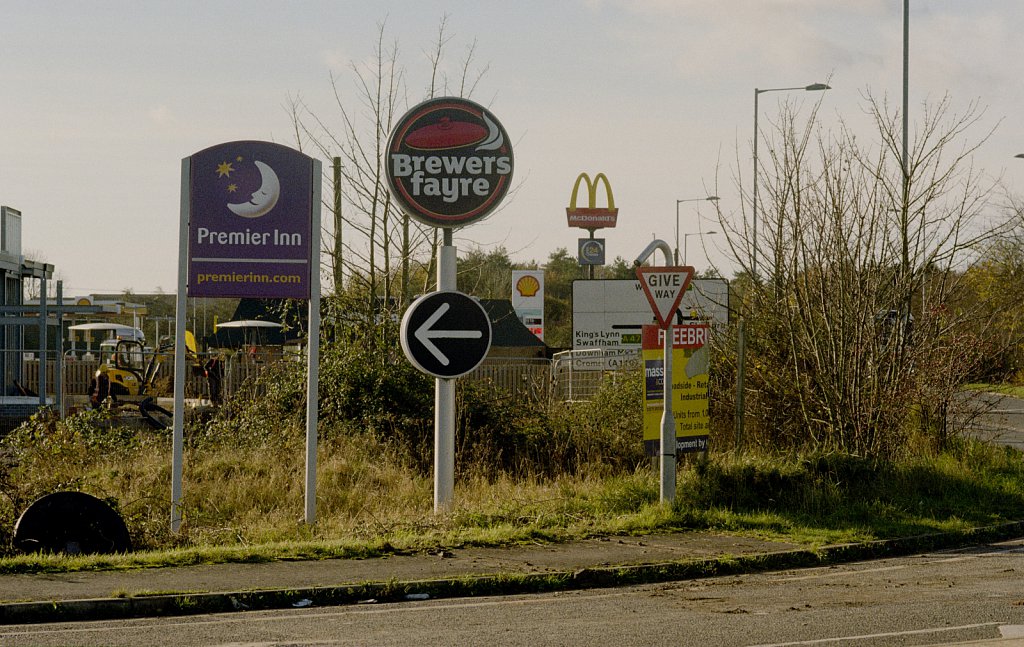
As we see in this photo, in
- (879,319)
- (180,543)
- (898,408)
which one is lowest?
(180,543)

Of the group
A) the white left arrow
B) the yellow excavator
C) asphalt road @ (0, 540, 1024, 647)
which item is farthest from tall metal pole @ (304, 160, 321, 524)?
the yellow excavator

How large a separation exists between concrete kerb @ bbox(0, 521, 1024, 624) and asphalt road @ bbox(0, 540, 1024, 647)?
0.64 feet

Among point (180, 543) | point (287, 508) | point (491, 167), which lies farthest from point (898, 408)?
point (180, 543)

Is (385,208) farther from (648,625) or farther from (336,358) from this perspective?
(648,625)

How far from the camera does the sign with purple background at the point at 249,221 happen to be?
1176cm

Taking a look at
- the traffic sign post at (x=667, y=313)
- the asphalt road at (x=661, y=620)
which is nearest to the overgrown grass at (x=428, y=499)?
the traffic sign post at (x=667, y=313)

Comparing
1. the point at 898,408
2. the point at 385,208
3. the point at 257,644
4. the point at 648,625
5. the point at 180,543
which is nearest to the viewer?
the point at 257,644

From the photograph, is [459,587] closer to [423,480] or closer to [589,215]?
[423,480]

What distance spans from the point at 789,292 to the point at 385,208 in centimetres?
754

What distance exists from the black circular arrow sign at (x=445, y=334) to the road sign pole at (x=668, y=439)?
1.94 meters

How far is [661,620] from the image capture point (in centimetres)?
774

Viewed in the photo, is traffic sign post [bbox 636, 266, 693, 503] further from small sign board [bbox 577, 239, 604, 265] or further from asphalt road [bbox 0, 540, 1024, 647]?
small sign board [bbox 577, 239, 604, 265]

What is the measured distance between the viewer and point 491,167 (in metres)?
12.4

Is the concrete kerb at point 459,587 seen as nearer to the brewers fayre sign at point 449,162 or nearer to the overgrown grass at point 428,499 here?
the overgrown grass at point 428,499
